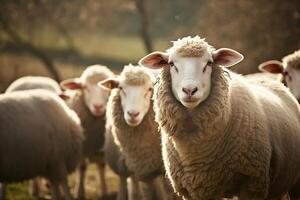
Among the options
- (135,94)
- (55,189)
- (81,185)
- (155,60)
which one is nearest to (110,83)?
(135,94)

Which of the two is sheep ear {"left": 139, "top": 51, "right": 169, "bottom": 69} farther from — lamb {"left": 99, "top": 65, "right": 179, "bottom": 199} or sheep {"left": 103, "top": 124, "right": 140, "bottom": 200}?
sheep {"left": 103, "top": 124, "right": 140, "bottom": 200}

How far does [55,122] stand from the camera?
7.93m

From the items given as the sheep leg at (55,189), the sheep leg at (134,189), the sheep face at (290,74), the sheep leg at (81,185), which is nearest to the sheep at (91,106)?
the sheep leg at (81,185)

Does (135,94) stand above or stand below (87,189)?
above

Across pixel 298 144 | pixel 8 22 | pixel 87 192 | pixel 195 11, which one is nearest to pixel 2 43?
pixel 8 22

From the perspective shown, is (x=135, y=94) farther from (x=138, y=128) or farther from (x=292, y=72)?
(x=292, y=72)

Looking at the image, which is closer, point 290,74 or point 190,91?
point 190,91

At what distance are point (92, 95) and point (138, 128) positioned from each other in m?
2.11

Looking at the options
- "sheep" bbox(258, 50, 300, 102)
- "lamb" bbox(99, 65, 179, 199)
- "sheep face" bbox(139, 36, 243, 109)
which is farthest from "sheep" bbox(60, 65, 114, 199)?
"sheep face" bbox(139, 36, 243, 109)

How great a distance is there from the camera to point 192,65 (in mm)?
5363

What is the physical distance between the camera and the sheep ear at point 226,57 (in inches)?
219

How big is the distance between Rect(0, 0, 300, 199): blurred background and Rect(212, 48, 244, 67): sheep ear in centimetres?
1092

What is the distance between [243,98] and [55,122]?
2.96 metres

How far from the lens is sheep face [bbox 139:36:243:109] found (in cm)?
521
